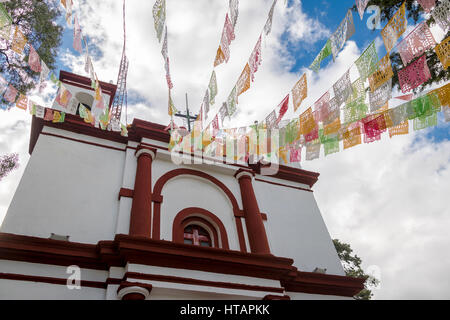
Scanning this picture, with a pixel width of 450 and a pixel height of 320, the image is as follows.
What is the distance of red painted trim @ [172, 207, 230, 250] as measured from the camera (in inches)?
378

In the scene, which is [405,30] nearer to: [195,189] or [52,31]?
[195,189]

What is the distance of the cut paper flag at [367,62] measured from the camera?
6.61 metres

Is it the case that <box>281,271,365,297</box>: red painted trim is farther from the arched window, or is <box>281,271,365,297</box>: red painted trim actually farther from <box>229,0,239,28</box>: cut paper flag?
<box>229,0,239,28</box>: cut paper flag

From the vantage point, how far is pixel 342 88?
292 inches

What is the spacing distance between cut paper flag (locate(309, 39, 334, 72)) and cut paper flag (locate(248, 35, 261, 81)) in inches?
47.8

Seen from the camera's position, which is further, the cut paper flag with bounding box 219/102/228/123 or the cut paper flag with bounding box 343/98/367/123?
the cut paper flag with bounding box 219/102/228/123

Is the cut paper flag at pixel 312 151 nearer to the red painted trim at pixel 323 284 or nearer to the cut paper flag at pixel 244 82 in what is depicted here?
the cut paper flag at pixel 244 82

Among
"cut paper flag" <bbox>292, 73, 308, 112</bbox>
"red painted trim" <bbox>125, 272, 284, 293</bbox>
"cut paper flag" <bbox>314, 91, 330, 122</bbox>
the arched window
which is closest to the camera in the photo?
"red painted trim" <bbox>125, 272, 284, 293</bbox>

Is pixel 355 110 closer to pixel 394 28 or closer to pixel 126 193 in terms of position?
pixel 394 28

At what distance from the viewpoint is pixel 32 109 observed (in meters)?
8.70

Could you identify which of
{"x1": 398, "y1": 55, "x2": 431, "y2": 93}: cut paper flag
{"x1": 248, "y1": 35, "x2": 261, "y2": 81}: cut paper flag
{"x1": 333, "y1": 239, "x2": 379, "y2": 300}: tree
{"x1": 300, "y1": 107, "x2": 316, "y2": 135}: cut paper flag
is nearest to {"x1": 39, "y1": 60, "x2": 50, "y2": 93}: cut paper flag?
{"x1": 248, "y1": 35, "x2": 261, "y2": 81}: cut paper flag

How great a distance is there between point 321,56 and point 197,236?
603cm

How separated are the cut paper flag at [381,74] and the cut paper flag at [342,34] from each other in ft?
2.75

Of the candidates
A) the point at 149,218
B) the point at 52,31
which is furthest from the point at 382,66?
the point at 52,31
